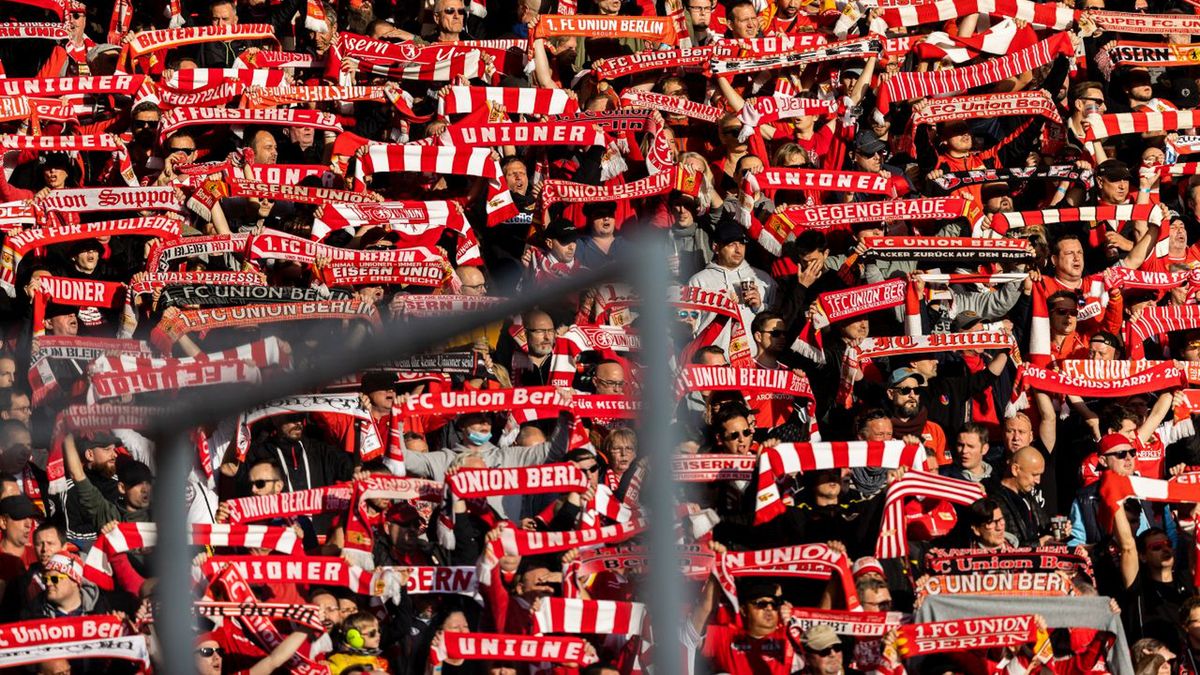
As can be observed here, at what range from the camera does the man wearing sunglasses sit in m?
10.6

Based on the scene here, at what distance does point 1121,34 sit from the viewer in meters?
15.7

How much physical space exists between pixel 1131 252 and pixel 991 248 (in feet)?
3.83

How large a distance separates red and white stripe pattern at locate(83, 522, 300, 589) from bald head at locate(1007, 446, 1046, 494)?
3.62m

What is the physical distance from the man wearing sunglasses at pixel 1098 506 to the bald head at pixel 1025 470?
29 centimetres

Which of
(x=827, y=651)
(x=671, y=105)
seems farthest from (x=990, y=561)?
(x=671, y=105)

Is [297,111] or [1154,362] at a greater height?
[297,111]

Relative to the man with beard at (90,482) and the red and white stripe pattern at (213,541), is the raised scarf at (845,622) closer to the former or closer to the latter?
the red and white stripe pattern at (213,541)

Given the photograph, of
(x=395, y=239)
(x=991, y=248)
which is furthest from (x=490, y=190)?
(x=991, y=248)

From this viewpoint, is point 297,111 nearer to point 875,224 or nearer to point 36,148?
point 36,148

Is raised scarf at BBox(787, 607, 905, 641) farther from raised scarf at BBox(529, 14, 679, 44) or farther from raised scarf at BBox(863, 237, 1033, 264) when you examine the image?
raised scarf at BBox(529, 14, 679, 44)

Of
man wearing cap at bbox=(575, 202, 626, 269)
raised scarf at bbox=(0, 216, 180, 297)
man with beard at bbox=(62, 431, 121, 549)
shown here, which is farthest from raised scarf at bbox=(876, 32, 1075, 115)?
man with beard at bbox=(62, 431, 121, 549)

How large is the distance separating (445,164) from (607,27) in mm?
1791

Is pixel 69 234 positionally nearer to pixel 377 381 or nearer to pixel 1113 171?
pixel 1113 171

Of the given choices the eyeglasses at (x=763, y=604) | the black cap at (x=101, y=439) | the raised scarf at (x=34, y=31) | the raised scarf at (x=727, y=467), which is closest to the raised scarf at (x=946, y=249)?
the raised scarf at (x=727, y=467)
